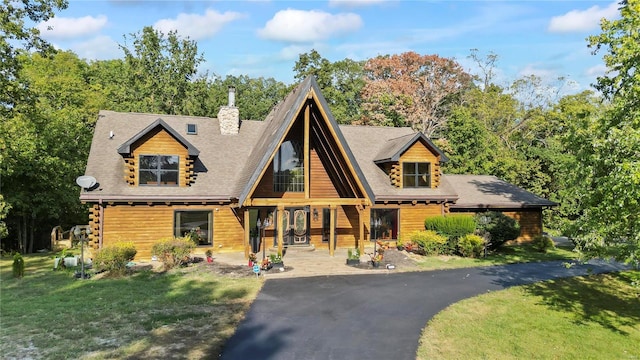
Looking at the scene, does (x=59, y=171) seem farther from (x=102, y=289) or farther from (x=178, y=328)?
(x=178, y=328)

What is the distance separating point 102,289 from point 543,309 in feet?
44.7

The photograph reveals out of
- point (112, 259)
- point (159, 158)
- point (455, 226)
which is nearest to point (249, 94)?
point (159, 158)

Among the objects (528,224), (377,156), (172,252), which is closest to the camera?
(172,252)

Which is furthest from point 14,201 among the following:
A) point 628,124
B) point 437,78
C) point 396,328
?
point 437,78

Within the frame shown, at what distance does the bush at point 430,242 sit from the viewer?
1936 centimetres

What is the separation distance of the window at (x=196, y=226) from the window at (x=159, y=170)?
168cm

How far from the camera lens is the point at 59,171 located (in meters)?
23.6

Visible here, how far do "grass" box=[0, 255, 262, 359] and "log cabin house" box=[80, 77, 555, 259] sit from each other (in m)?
Result: 3.81

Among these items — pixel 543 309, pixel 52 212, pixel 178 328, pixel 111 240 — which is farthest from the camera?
pixel 52 212

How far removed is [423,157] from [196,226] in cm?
1288

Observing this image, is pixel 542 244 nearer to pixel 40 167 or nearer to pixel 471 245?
pixel 471 245

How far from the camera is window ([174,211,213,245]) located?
62.0ft

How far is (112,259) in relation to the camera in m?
14.9

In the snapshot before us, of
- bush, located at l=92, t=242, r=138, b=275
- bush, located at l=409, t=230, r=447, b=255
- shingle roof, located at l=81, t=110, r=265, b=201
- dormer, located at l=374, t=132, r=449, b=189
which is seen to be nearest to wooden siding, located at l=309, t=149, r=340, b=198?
dormer, located at l=374, t=132, r=449, b=189
